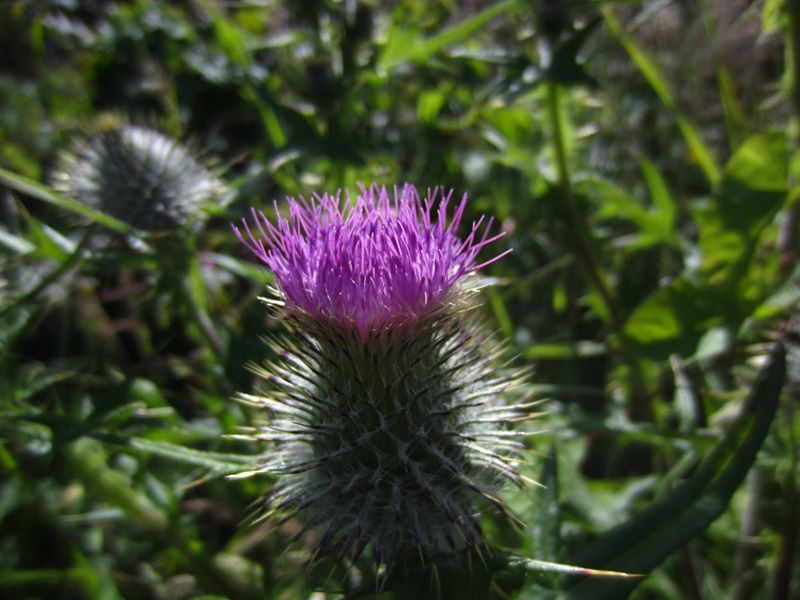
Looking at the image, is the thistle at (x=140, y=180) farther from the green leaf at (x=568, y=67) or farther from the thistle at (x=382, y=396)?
the green leaf at (x=568, y=67)

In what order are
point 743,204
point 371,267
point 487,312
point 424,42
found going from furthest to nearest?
point 487,312 < point 424,42 < point 743,204 < point 371,267

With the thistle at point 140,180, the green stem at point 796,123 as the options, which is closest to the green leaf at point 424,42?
the thistle at point 140,180

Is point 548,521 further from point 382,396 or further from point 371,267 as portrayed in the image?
point 371,267

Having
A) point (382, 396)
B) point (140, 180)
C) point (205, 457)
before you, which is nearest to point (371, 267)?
point (382, 396)

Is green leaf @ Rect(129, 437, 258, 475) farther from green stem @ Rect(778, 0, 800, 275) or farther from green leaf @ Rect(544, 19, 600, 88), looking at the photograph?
green stem @ Rect(778, 0, 800, 275)

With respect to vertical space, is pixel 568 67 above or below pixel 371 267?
above

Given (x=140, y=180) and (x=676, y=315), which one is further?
(x=140, y=180)

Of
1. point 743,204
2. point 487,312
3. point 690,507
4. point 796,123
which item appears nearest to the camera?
point 690,507

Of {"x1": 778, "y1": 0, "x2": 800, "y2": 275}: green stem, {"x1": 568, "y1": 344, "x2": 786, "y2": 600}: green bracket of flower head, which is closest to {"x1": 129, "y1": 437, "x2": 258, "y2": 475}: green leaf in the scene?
{"x1": 568, "y1": 344, "x2": 786, "y2": 600}: green bracket of flower head
